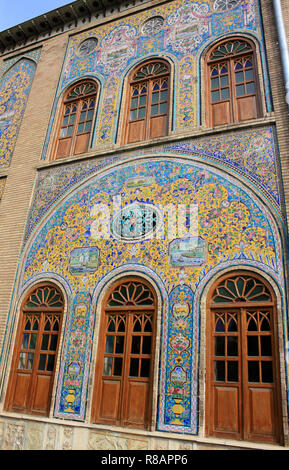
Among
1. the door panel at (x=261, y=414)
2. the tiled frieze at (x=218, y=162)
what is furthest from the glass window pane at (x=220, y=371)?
the tiled frieze at (x=218, y=162)

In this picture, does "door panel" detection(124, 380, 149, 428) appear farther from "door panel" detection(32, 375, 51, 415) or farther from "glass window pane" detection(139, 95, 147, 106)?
"glass window pane" detection(139, 95, 147, 106)

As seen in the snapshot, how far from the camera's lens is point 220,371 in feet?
15.8

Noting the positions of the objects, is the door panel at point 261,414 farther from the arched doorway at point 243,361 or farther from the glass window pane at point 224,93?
the glass window pane at point 224,93

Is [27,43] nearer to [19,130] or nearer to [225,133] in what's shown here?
[19,130]

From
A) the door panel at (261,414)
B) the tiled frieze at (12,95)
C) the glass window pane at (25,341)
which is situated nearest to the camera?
the door panel at (261,414)

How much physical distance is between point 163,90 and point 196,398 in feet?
18.4

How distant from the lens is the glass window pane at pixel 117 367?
535 cm

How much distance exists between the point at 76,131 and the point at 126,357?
4.88 m

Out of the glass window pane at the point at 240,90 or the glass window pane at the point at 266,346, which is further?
the glass window pane at the point at 240,90

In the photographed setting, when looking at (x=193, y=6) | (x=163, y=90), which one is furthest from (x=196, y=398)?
(x=193, y=6)

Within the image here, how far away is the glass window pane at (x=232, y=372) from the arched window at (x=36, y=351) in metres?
2.79

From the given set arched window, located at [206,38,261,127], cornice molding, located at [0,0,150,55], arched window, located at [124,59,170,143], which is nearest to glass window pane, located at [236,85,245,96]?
arched window, located at [206,38,261,127]

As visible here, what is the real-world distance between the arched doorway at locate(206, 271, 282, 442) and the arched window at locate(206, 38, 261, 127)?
2.95 m

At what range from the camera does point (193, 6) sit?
757 cm
